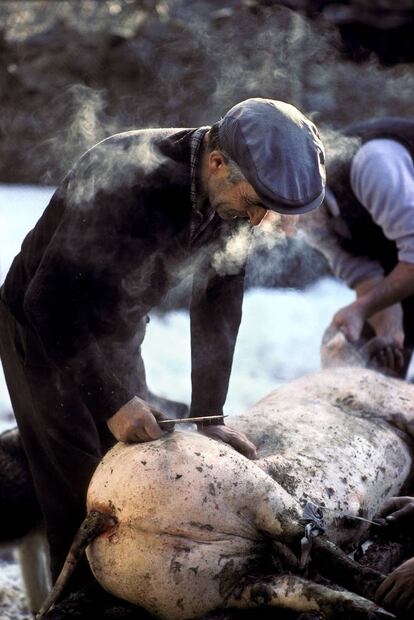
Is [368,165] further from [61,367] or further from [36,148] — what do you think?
[36,148]

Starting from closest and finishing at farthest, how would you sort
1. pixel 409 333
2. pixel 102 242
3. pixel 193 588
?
pixel 193 588, pixel 102 242, pixel 409 333

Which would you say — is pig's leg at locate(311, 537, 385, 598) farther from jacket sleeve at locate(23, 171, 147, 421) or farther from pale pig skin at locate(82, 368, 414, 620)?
jacket sleeve at locate(23, 171, 147, 421)

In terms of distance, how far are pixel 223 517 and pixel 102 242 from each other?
904 millimetres

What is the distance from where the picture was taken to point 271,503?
2.45m

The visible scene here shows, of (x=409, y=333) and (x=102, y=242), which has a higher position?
(x=102, y=242)

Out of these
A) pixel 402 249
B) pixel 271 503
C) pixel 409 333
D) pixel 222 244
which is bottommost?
pixel 409 333

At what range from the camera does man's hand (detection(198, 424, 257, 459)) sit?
285 centimetres

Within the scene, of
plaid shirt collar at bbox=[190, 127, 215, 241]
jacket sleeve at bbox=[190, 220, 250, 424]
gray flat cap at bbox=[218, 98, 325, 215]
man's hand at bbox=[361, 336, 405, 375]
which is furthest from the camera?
man's hand at bbox=[361, 336, 405, 375]

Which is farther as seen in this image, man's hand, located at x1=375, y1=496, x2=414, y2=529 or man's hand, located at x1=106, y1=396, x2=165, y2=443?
man's hand, located at x1=375, y1=496, x2=414, y2=529

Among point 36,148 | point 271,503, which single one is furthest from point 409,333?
point 36,148

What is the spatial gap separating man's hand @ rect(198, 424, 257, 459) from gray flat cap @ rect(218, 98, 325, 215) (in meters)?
0.79

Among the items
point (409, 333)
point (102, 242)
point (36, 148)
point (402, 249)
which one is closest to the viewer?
point (102, 242)

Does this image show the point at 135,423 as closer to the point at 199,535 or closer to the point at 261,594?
the point at 199,535

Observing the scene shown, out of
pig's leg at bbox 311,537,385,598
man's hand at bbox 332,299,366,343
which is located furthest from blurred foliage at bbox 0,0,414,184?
pig's leg at bbox 311,537,385,598
